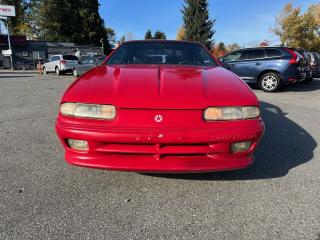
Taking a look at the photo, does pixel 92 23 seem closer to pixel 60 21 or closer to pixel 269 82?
pixel 60 21

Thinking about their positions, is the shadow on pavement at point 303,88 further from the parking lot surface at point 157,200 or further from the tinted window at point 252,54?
the parking lot surface at point 157,200

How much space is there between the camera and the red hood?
106 inches

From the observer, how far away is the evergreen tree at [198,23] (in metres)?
37.1

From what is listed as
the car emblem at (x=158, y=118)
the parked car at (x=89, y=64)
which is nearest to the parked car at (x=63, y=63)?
the parked car at (x=89, y=64)

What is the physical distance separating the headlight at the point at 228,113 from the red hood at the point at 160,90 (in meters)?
0.04

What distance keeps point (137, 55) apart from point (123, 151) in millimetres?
1925

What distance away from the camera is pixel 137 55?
13.9 feet

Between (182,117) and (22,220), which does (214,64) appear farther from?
(22,220)

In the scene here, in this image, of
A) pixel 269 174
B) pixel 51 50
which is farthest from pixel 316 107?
pixel 51 50

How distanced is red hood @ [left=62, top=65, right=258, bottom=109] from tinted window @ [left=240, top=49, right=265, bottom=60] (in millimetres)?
8838

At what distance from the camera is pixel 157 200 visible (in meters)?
2.76

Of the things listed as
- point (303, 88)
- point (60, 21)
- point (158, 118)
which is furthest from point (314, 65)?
point (60, 21)

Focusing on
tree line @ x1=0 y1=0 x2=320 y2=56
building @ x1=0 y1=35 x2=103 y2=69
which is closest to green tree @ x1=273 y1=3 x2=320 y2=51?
tree line @ x1=0 y1=0 x2=320 y2=56

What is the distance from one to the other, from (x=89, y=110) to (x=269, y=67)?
9599 mm
